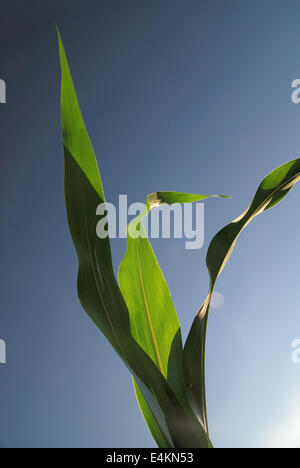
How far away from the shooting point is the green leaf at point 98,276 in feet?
0.76

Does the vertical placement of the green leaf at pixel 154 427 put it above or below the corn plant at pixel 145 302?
below

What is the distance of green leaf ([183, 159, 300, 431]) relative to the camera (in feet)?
0.81


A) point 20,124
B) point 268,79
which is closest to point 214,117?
point 268,79

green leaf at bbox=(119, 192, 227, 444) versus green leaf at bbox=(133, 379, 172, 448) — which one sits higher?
green leaf at bbox=(119, 192, 227, 444)

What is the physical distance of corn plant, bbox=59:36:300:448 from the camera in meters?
0.23

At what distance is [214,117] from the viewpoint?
1.52m

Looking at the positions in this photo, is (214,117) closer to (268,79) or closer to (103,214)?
(268,79)

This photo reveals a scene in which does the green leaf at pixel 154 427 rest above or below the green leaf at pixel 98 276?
below

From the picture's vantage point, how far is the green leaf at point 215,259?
0.81ft

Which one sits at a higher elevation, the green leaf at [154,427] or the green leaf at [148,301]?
the green leaf at [148,301]

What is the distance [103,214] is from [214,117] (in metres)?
1.40

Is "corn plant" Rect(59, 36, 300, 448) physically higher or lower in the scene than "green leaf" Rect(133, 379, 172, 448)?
higher

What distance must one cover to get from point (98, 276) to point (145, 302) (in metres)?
0.06

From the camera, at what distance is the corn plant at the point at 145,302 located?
0.77 ft
